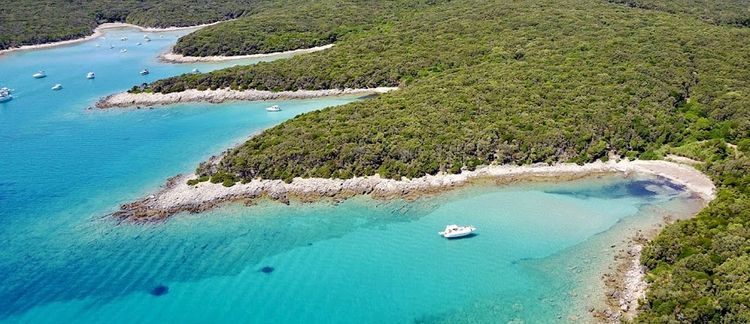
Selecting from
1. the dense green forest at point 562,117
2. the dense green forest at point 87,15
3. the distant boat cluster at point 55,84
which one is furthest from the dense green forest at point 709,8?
the dense green forest at point 87,15

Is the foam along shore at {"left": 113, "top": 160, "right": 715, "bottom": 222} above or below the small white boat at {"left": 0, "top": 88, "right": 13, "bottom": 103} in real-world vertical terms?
below

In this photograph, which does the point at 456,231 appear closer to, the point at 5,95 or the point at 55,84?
the point at 5,95

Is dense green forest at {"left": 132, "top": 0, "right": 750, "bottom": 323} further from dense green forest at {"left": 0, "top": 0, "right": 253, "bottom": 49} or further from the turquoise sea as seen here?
dense green forest at {"left": 0, "top": 0, "right": 253, "bottom": 49}

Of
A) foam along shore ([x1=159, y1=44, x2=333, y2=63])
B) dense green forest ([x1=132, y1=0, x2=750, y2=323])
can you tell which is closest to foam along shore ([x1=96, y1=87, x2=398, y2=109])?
dense green forest ([x1=132, y1=0, x2=750, y2=323])

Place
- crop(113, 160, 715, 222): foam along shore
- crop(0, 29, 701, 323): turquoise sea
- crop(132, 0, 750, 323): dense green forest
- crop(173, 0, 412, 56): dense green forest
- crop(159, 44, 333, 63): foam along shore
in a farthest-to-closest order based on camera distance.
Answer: crop(173, 0, 412, 56): dense green forest → crop(159, 44, 333, 63): foam along shore → crop(113, 160, 715, 222): foam along shore → crop(132, 0, 750, 323): dense green forest → crop(0, 29, 701, 323): turquoise sea

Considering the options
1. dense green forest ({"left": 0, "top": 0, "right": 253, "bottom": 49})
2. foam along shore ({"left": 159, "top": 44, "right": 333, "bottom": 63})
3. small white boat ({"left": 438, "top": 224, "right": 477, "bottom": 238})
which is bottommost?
small white boat ({"left": 438, "top": 224, "right": 477, "bottom": 238})

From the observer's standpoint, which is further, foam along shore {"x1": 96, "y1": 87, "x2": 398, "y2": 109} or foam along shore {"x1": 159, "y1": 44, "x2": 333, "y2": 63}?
foam along shore {"x1": 159, "y1": 44, "x2": 333, "y2": 63}

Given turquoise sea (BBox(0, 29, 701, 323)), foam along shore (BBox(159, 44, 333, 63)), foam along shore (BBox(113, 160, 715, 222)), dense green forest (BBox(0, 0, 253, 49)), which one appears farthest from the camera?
dense green forest (BBox(0, 0, 253, 49))
